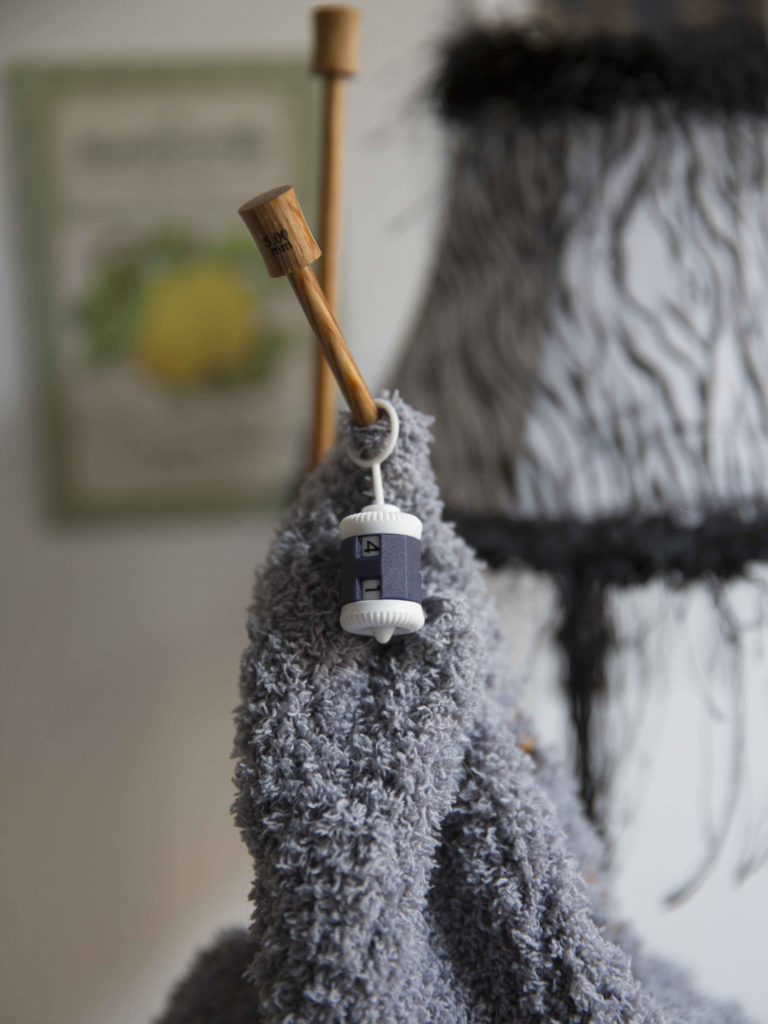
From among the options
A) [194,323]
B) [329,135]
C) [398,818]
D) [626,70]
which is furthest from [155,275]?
[398,818]

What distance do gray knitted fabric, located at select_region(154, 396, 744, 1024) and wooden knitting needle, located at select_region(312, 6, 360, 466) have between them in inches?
5.6

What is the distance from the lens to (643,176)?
65cm

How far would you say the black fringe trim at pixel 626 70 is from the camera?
628mm

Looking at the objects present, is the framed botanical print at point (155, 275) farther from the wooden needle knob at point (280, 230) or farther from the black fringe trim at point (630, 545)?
the wooden needle knob at point (280, 230)

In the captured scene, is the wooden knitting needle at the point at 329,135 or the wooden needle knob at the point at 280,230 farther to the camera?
the wooden knitting needle at the point at 329,135

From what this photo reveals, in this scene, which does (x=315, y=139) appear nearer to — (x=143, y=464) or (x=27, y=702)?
(x=143, y=464)

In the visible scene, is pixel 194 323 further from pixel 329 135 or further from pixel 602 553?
pixel 602 553

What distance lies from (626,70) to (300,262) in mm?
378

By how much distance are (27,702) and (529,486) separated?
0.60 metres

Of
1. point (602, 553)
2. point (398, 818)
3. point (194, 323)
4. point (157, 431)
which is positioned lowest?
point (398, 818)

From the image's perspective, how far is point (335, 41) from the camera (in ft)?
1.90

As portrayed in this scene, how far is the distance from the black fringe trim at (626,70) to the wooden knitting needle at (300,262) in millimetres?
347

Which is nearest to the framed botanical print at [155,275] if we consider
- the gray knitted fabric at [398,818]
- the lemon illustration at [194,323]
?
the lemon illustration at [194,323]

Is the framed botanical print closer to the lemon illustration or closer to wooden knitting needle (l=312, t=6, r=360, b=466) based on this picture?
the lemon illustration
